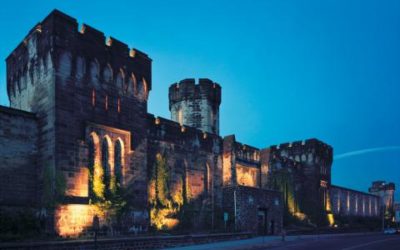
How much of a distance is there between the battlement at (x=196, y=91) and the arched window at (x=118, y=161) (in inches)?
746

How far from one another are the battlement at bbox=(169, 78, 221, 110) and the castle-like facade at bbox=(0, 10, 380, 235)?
9.15 meters

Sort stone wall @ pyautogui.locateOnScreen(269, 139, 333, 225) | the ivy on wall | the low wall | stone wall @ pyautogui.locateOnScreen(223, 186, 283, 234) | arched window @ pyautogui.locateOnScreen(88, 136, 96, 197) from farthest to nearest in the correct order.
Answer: stone wall @ pyautogui.locateOnScreen(269, 139, 333, 225) < stone wall @ pyautogui.locateOnScreen(223, 186, 283, 234) < the ivy on wall < arched window @ pyautogui.locateOnScreen(88, 136, 96, 197) < the low wall

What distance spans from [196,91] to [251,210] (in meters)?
14.9

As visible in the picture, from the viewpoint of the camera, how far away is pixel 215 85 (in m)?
43.6

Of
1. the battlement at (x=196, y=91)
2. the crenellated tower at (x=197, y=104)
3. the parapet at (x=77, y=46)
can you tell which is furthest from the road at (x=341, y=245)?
the battlement at (x=196, y=91)

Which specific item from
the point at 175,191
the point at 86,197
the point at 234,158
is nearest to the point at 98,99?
the point at 86,197

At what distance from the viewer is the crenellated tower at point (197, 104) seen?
139 ft

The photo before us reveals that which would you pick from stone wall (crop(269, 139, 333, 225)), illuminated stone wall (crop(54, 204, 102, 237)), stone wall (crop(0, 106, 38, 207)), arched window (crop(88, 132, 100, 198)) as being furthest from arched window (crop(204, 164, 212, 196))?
stone wall (crop(269, 139, 333, 225))

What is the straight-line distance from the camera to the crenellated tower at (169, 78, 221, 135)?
4231cm

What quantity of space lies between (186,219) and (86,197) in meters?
9.62

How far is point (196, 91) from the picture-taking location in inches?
1676

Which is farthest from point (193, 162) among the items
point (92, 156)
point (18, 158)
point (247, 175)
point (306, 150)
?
point (306, 150)

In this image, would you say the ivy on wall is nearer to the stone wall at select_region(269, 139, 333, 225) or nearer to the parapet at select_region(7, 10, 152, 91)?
the parapet at select_region(7, 10, 152, 91)

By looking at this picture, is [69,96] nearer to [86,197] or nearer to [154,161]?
[86,197]
